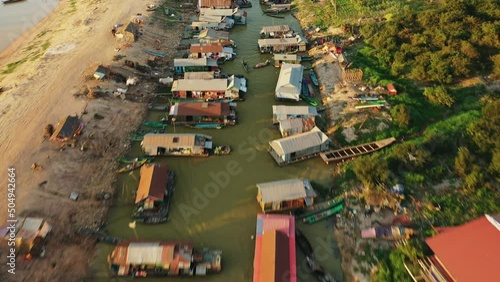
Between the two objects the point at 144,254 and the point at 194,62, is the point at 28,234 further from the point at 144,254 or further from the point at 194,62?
the point at 194,62

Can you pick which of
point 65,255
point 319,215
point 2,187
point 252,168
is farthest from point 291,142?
point 2,187

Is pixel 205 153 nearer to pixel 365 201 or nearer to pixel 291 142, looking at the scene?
pixel 291 142

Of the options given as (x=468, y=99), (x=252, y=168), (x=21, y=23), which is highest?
(x=468, y=99)

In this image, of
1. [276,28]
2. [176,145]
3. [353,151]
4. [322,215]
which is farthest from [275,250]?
[276,28]

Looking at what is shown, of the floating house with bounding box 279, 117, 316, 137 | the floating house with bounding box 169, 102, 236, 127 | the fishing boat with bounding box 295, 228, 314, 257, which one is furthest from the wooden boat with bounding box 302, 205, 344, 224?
the floating house with bounding box 169, 102, 236, 127

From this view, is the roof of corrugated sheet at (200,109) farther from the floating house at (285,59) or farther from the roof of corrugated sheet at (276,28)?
the roof of corrugated sheet at (276,28)

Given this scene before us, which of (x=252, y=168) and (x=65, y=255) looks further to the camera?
(x=252, y=168)
